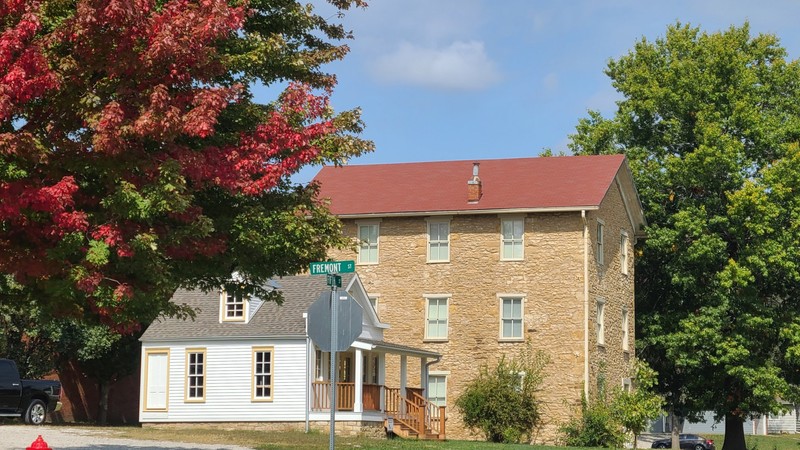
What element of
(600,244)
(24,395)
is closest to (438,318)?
(600,244)

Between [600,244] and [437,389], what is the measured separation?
825 centimetres

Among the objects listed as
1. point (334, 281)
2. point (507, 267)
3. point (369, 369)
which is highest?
point (507, 267)

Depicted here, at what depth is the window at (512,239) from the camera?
144 feet

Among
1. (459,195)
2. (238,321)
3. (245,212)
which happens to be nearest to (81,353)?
(238,321)

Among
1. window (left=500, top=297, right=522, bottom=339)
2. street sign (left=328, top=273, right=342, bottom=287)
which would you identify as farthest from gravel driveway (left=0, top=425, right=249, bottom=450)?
window (left=500, top=297, right=522, bottom=339)

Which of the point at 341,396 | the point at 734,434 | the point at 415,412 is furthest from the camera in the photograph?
the point at 734,434

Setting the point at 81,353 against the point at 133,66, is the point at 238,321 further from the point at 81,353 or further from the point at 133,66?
the point at 133,66

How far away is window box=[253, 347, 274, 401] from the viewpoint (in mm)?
38656

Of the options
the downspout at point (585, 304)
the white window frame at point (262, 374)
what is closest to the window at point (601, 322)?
the downspout at point (585, 304)

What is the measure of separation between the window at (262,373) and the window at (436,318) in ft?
26.7

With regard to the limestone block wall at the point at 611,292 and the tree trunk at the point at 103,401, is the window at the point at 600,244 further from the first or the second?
the tree trunk at the point at 103,401

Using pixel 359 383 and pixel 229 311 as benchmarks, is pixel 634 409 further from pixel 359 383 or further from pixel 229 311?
pixel 229 311

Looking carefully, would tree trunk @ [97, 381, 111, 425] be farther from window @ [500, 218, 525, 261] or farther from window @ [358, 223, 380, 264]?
window @ [500, 218, 525, 261]

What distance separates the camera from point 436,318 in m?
45.1
